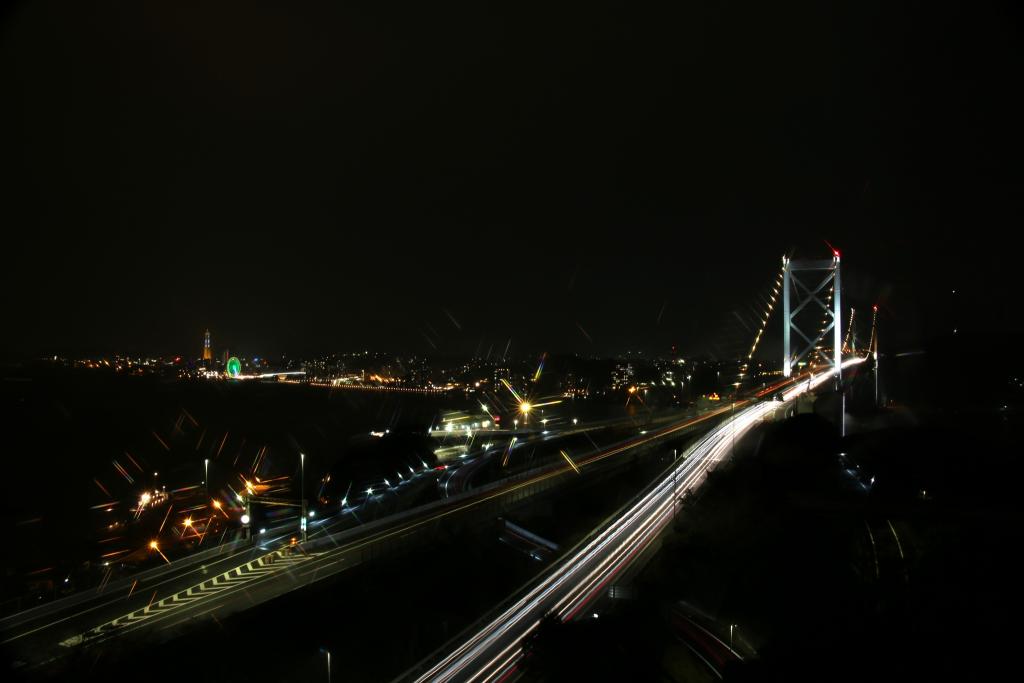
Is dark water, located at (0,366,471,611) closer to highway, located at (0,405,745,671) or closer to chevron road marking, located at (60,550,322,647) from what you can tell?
highway, located at (0,405,745,671)

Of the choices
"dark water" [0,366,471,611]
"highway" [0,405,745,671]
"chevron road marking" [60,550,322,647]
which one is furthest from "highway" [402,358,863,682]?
"dark water" [0,366,471,611]

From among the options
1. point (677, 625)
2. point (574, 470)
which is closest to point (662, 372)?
point (574, 470)

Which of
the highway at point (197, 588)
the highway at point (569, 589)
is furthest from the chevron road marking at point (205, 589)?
the highway at point (569, 589)

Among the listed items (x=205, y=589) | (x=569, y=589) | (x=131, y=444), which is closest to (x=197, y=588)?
(x=205, y=589)

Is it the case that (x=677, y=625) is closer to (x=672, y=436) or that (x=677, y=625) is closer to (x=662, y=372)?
(x=672, y=436)

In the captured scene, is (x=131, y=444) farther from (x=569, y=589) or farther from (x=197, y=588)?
(x=569, y=589)
